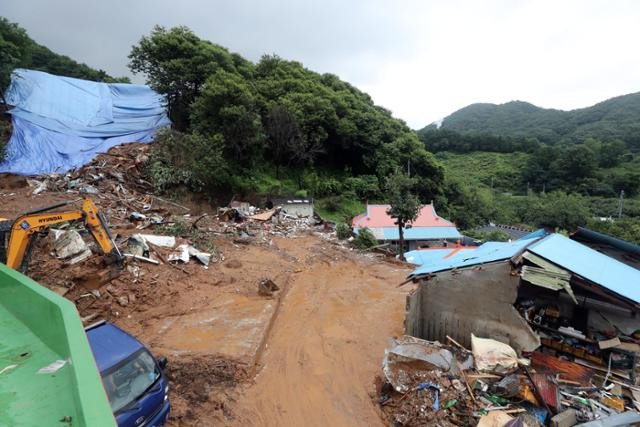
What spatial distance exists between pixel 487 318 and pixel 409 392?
86.6 inches

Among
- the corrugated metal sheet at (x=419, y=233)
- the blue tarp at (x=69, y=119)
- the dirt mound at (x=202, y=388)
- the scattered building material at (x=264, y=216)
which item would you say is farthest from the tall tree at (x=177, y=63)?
the dirt mound at (x=202, y=388)

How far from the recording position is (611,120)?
67250 mm

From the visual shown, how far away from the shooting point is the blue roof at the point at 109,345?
156 inches

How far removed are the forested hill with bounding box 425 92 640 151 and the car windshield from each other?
79.0 metres

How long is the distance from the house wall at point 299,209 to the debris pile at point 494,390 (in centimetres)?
1504

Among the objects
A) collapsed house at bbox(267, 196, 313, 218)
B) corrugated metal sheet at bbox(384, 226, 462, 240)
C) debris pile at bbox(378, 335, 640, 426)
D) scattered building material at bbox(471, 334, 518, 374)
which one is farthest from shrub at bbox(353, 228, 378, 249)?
debris pile at bbox(378, 335, 640, 426)

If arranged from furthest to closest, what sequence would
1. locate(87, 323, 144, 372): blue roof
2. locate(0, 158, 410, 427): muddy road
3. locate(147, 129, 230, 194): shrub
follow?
locate(147, 129, 230, 194): shrub → locate(0, 158, 410, 427): muddy road → locate(87, 323, 144, 372): blue roof

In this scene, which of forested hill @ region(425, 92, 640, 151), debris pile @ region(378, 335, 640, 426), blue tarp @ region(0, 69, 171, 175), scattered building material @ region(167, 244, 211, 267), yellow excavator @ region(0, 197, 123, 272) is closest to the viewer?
debris pile @ region(378, 335, 640, 426)

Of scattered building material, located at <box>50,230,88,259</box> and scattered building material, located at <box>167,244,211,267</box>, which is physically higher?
scattered building material, located at <box>50,230,88,259</box>

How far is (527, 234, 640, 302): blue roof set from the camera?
5.00 meters

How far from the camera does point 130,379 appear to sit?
12.8ft

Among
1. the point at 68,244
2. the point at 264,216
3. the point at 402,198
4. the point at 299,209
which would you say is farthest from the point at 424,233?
the point at 68,244

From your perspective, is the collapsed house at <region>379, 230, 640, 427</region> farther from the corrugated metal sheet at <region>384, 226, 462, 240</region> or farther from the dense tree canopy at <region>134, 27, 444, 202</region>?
the dense tree canopy at <region>134, 27, 444, 202</region>

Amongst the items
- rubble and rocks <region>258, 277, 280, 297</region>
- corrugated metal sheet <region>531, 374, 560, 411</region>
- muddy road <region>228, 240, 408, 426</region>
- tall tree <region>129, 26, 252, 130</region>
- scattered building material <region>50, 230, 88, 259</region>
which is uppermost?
tall tree <region>129, 26, 252, 130</region>
